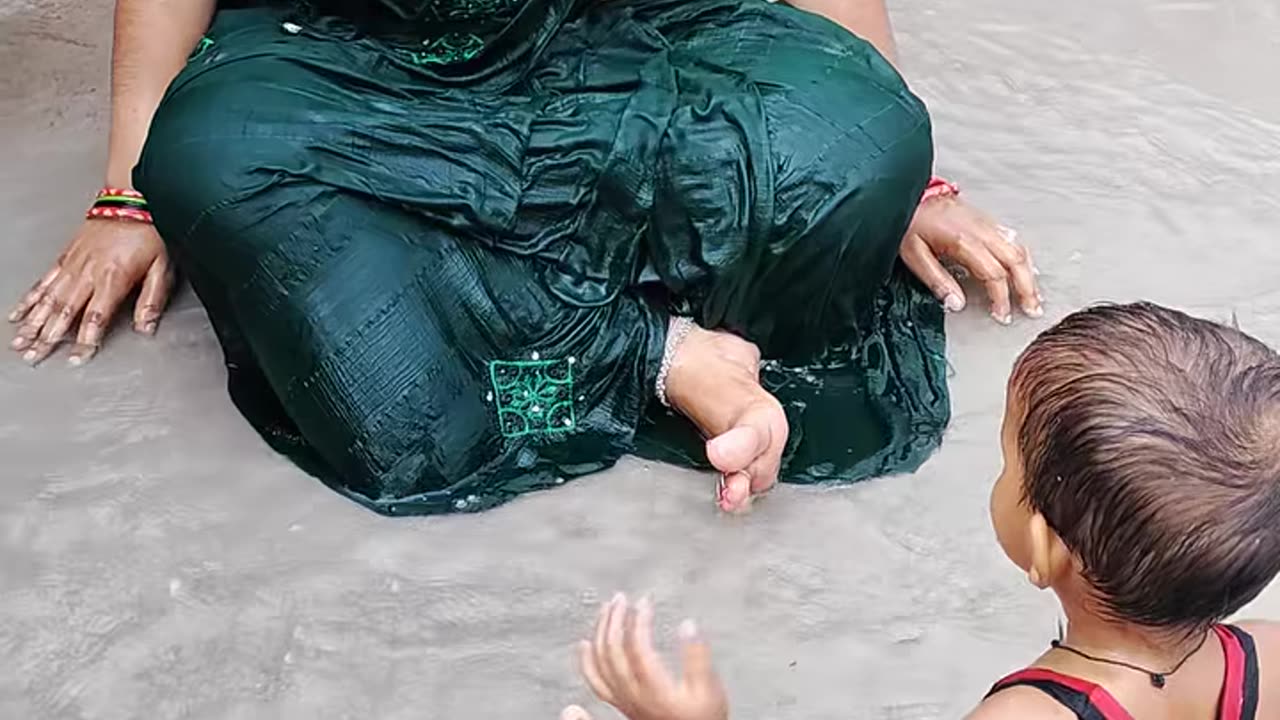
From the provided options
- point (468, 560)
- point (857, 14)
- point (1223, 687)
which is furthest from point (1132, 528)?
point (857, 14)

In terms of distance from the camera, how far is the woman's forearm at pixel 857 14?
65.5 inches

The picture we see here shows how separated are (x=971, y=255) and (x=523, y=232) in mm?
454

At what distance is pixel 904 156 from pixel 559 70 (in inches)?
12.7

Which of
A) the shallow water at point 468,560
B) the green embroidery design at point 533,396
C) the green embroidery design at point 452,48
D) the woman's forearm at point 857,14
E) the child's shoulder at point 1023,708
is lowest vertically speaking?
the shallow water at point 468,560

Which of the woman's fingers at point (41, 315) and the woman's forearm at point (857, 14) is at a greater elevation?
the woman's forearm at point (857, 14)

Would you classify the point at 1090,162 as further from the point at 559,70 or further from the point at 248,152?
the point at 248,152

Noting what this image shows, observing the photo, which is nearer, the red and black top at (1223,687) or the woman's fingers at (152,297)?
the red and black top at (1223,687)

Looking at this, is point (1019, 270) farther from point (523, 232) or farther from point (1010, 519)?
point (1010, 519)

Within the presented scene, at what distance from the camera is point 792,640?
126 centimetres

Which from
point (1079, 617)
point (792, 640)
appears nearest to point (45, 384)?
point (792, 640)

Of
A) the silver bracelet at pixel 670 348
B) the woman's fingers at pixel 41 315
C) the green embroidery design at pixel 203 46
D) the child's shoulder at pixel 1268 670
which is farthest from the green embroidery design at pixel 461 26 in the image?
the child's shoulder at pixel 1268 670

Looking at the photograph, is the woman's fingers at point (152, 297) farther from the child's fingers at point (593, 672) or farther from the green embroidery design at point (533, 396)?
the child's fingers at point (593, 672)

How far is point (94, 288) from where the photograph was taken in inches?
61.7

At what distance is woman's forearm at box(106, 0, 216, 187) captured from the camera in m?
1.56
